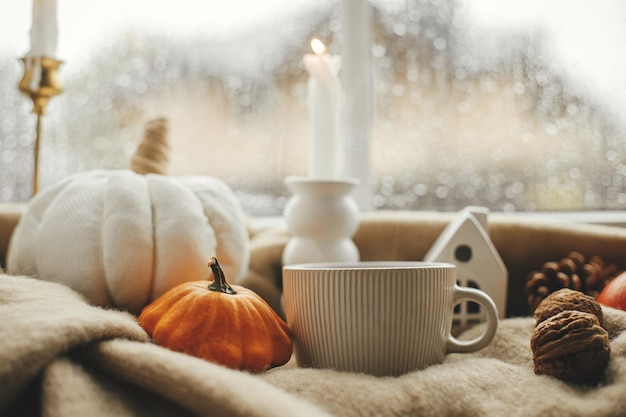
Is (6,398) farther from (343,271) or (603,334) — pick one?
(603,334)

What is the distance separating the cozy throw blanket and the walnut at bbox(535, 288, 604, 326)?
5 centimetres

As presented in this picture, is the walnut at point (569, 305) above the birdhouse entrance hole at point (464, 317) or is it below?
above

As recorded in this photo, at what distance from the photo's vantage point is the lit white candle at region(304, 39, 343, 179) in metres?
0.83

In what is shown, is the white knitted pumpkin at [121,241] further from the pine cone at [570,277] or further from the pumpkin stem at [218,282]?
the pine cone at [570,277]

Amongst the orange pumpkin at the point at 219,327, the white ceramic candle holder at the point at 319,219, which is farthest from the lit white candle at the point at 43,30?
the orange pumpkin at the point at 219,327

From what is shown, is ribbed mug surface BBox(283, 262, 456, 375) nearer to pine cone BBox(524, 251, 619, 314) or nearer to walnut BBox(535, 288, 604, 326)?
walnut BBox(535, 288, 604, 326)

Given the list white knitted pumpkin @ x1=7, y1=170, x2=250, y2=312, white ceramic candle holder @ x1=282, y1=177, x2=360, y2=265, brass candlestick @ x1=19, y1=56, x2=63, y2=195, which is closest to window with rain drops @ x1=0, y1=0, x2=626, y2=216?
brass candlestick @ x1=19, y1=56, x2=63, y2=195

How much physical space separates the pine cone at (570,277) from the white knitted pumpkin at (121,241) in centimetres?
42

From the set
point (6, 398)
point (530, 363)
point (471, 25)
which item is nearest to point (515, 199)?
point (471, 25)

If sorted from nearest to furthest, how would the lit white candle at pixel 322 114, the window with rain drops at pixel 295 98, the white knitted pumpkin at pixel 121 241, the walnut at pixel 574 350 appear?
the walnut at pixel 574 350, the white knitted pumpkin at pixel 121 241, the lit white candle at pixel 322 114, the window with rain drops at pixel 295 98

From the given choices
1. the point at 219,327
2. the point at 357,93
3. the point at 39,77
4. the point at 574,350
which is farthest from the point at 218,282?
the point at 357,93

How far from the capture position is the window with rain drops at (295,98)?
1251mm

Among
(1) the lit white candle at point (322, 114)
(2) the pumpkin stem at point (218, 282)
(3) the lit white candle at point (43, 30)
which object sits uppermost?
(3) the lit white candle at point (43, 30)

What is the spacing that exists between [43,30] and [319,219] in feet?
1.70
